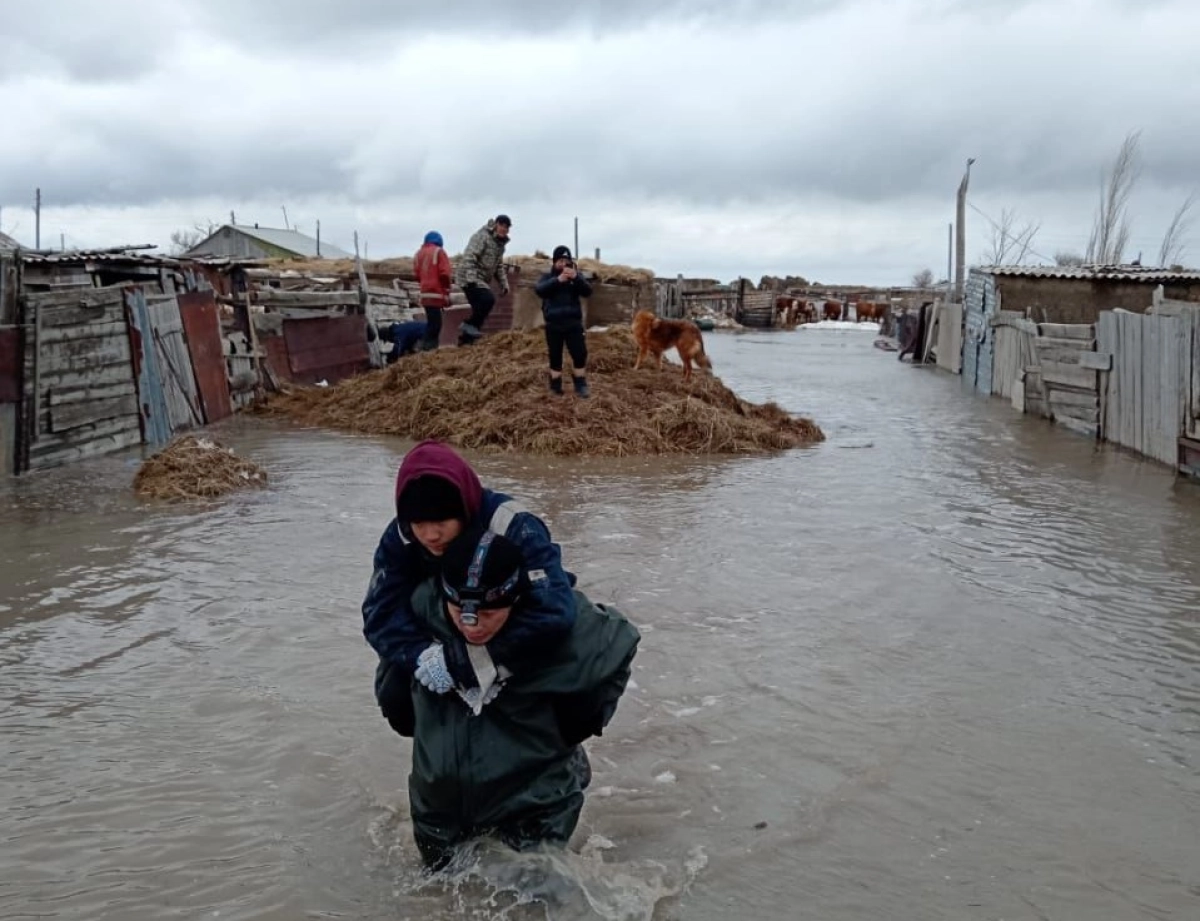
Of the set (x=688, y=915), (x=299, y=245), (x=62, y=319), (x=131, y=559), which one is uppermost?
(x=299, y=245)

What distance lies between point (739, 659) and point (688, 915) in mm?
2098

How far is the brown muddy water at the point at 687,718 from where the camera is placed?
318cm

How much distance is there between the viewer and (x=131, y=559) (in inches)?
261

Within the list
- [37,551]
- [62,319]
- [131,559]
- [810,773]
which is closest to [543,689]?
[810,773]

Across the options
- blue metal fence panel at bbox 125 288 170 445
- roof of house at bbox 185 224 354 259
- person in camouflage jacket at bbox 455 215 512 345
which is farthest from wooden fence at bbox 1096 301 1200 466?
roof of house at bbox 185 224 354 259

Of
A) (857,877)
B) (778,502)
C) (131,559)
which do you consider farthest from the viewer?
(778,502)

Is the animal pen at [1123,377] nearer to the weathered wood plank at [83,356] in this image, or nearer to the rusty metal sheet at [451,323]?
the rusty metal sheet at [451,323]

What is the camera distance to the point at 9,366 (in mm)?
8875

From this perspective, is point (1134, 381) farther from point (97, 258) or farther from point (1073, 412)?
point (97, 258)

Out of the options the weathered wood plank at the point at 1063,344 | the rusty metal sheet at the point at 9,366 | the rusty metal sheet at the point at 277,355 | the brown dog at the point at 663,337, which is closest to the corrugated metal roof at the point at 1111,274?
the weathered wood plank at the point at 1063,344

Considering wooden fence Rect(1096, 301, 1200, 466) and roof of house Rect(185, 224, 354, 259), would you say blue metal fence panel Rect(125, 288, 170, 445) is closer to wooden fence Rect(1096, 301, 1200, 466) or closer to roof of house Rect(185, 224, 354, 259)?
wooden fence Rect(1096, 301, 1200, 466)

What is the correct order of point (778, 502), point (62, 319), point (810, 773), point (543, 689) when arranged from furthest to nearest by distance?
1. point (62, 319)
2. point (778, 502)
3. point (810, 773)
4. point (543, 689)

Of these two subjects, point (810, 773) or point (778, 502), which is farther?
point (778, 502)

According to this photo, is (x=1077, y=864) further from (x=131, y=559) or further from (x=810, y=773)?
(x=131, y=559)
